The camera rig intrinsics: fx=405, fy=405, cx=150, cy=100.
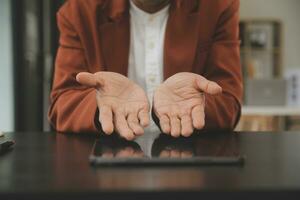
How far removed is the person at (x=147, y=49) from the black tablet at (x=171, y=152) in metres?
0.17

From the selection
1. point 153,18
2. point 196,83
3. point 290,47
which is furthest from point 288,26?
point 196,83

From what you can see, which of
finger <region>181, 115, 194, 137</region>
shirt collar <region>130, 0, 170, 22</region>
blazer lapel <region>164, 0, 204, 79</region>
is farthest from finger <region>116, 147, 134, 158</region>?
shirt collar <region>130, 0, 170, 22</region>

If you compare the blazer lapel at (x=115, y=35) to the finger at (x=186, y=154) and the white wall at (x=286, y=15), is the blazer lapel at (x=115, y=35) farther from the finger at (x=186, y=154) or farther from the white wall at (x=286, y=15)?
the white wall at (x=286, y=15)

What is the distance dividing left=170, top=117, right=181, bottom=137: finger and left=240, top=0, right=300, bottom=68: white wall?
3986 millimetres

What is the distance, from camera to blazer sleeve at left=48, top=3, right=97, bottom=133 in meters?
0.72

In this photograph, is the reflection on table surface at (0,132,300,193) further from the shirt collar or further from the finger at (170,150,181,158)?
the shirt collar

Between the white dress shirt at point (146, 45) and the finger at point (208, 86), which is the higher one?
the white dress shirt at point (146, 45)

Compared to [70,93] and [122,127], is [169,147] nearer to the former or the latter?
[122,127]

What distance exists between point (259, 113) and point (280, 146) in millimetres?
2565

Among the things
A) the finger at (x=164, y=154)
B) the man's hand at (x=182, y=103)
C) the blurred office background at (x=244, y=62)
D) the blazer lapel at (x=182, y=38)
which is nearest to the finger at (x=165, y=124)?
the man's hand at (x=182, y=103)

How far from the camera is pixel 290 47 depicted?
4.37 metres

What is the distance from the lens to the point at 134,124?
567 millimetres

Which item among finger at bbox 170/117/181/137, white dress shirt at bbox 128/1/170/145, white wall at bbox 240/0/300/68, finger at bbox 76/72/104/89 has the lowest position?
finger at bbox 170/117/181/137

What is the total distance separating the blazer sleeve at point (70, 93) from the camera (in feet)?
2.37
